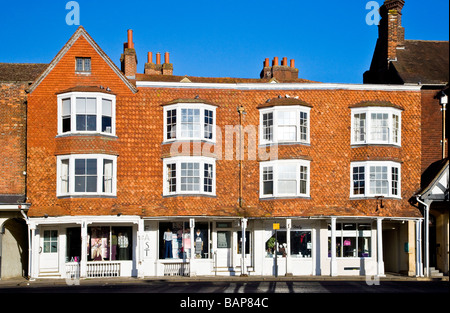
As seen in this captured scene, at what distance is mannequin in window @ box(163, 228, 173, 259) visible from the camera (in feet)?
121

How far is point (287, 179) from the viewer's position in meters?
37.1

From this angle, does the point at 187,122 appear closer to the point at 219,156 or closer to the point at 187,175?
the point at 219,156

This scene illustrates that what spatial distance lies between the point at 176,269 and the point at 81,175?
6.79 m

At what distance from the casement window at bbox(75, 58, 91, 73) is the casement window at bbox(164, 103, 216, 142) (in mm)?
4572

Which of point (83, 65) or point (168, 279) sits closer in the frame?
point (168, 279)

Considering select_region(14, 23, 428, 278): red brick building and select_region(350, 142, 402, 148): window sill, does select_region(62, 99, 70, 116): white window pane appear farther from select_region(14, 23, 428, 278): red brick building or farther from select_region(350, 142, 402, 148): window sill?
select_region(350, 142, 402, 148): window sill

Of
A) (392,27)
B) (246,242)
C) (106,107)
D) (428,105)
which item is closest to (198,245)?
(246,242)

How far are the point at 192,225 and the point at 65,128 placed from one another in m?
8.19

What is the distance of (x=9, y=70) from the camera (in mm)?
41625

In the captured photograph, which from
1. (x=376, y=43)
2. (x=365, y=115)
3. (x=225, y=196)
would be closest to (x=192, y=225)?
(x=225, y=196)

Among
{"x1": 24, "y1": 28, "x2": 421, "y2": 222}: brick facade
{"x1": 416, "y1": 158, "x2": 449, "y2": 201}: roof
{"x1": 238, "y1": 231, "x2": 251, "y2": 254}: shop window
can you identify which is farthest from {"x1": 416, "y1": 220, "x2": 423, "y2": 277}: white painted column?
{"x1": 238, "y1": 231, "x2": 251, "y2": 254}: shop window

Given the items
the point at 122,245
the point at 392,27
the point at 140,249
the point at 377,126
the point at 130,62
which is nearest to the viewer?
the point at 140,249

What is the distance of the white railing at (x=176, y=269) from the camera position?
36.3 m

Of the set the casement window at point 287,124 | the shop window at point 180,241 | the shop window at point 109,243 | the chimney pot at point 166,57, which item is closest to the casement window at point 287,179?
the casement window at point 287,124
